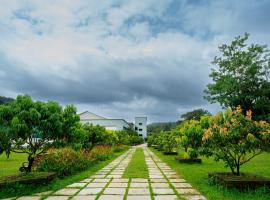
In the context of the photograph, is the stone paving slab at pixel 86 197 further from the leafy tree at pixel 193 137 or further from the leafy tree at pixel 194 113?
the leafy tree at pixel 194 113

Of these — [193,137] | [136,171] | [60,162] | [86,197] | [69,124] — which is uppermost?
[69,124]

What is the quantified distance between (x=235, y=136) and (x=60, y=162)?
18.7 feet

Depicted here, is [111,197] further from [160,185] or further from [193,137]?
[193,137]

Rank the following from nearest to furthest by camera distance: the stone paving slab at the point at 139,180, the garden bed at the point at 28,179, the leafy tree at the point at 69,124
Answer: the garden bed at the point at 28,179, the stone paving slab at the point at 139,180, the leafy tree at the point at 69,124

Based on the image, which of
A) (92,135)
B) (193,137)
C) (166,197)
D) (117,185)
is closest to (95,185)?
(117,185)

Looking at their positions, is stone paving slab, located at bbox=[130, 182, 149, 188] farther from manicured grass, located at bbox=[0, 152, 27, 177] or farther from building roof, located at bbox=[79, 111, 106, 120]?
building roof, located at bbox=[79, 111, 106, 120]

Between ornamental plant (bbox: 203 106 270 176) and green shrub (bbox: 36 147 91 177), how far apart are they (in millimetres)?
4727

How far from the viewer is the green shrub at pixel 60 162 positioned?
31.8ft

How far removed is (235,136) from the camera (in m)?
7.28

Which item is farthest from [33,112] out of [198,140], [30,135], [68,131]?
[198,140]

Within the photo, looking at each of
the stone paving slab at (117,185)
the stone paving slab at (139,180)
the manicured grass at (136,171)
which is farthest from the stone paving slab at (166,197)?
the manicured grass at (136,171)

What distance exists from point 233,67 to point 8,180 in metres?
27.9

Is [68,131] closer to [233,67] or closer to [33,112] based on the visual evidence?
[33,112]

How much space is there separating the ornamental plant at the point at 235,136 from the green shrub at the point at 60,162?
4727mm
